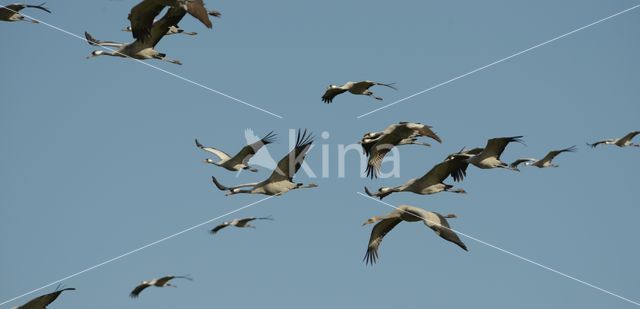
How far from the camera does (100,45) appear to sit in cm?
3366

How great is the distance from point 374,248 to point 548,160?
1161 centimetres

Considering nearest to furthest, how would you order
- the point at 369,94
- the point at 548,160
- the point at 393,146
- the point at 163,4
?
the point at 163,4 → the point at 393,146 → the point at 369,94 → the point at 548,160

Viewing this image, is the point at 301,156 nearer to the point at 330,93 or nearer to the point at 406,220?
the point at 406,220

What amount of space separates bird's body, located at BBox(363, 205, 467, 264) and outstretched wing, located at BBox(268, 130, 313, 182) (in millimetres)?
2669

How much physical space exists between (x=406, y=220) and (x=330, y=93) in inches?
317

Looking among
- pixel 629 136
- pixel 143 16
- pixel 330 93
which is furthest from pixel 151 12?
pixel 629 136

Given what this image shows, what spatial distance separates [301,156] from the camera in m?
30.1

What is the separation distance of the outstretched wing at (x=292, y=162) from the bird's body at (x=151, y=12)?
3.67 metres

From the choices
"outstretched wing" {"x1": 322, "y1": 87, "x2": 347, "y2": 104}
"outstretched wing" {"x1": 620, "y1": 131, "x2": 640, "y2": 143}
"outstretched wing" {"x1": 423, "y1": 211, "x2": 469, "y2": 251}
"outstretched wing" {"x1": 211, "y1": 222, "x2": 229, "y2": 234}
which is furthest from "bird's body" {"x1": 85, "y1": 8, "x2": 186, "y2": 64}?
"outstretched wing" {"x1": 620, "y1": 131, "x2": 640, "y2": 143}

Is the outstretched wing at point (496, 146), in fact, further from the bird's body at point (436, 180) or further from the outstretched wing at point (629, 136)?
the outstretched wing at point (629, 136)

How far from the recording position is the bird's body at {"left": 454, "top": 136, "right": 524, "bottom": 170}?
104 ft

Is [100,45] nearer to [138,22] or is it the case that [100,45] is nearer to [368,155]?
[138,22]

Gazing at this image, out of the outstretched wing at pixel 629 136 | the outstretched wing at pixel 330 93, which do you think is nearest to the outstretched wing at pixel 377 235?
the outstretched wing at pixel 330 93

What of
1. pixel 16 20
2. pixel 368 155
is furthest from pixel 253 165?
pixel 16 20
